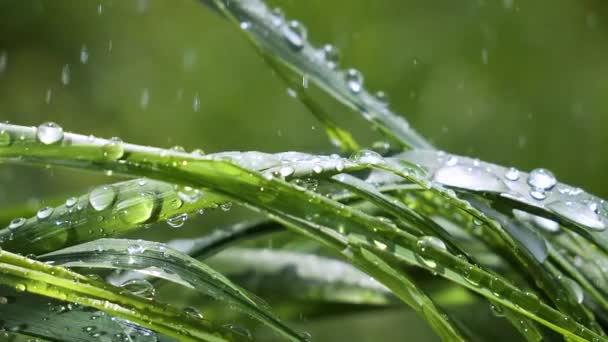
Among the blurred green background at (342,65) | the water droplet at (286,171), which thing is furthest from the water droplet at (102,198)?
the blurred green background at (342,65)

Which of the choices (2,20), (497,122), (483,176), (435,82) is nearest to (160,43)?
(2,20)

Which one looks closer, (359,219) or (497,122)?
(359,219)

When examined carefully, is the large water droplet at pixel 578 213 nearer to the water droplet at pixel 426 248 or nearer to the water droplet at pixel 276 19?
the water droplet at pixel 426 248

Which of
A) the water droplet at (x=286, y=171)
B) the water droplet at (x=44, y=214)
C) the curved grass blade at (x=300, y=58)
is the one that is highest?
the curved grass blade at (x=300, y=58)

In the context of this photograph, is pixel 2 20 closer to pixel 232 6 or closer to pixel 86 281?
pixel 232 6

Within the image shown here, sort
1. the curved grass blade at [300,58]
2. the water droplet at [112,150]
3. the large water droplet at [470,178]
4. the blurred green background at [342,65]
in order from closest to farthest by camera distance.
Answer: the water droplet at [112,150] → the large water droplet at [470,178] → the curved grass blade at [300,58] → the blurred green background at [342,65]

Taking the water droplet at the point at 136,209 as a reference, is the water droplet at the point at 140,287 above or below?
below

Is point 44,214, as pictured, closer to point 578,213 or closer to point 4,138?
point 4,138
